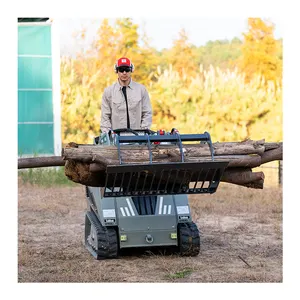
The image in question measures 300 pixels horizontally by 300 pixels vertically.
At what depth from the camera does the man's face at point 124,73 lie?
8.01m

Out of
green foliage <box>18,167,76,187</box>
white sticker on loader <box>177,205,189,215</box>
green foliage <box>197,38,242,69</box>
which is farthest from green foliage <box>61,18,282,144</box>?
white sticker on loader <box>177,205,189,215</box>

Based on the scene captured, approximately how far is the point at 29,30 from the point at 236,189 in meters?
6.10

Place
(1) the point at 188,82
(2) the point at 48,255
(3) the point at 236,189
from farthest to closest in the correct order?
(1) the point at 188,82 < (3) the point at 236,189 < (2) the point at 48,255

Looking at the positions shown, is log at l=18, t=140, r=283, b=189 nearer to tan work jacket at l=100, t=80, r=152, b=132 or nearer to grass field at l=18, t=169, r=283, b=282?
grass field at l=18, t=169, r=283, b=282

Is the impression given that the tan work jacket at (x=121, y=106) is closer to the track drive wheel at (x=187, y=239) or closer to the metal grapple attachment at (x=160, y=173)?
the track drive wheel at (x=187, y=239)

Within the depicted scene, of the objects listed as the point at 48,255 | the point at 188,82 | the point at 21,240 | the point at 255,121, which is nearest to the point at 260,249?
the point at 48,255

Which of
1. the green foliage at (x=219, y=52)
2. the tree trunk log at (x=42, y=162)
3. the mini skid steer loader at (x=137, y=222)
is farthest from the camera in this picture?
the green foliage at (x=219, y=52)

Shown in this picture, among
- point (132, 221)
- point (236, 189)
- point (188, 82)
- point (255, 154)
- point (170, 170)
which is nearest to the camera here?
point (170, 170)

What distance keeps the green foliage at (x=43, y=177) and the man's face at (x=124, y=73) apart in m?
8.22

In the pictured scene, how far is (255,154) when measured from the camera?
265 inches

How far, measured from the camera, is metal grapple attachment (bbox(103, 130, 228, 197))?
612cm

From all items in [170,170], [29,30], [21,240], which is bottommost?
[21,240]

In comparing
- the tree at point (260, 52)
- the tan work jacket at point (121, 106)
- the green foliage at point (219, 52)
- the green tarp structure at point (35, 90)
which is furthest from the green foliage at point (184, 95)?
the tan work jacket at point (121, 106)

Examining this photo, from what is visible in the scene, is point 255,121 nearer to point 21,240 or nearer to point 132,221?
point 21,240
